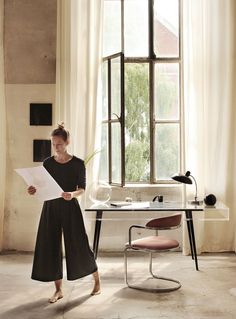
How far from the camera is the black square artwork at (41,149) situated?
21.0 ft

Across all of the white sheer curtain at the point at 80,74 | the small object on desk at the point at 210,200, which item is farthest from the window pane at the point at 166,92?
the small object on desk at the point at 210,200

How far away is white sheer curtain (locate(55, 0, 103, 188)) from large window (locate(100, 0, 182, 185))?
1.15 feet

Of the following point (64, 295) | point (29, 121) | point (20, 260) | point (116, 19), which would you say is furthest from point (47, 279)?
point (116, 19)

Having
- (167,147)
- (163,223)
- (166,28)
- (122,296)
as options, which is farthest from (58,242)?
(166,28)

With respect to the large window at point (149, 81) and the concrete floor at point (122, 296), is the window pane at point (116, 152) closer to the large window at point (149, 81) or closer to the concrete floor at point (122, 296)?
the large window at point (149, 81)

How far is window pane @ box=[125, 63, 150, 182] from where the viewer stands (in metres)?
6.55

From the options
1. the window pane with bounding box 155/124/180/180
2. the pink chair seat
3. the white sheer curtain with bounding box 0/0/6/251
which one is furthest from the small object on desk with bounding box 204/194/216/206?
the white sheer curtain with bounding box 0/0/6/251

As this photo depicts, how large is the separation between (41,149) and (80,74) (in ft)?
3.36

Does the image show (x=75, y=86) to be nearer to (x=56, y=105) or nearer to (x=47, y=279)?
(x=56, y=105)

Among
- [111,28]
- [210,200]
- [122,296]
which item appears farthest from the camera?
[111,28]

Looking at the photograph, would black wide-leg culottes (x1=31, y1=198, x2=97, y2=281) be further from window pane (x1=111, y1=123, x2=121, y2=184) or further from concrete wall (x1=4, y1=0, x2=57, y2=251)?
concrete wall (x1=4, y1=0, x2=57, y2=251)

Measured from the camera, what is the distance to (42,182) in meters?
4.27

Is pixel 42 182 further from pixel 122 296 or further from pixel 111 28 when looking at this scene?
pixel 111 28

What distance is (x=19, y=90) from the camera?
6.38 m
